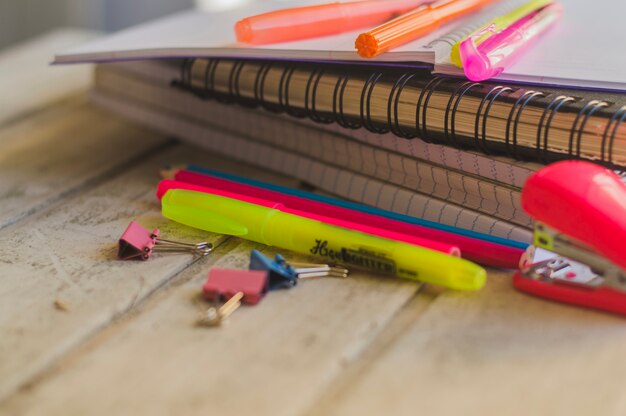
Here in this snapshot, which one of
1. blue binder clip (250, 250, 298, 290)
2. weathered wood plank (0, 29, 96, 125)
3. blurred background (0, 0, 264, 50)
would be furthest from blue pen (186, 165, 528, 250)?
blurred background (0, 0, 264, 50)

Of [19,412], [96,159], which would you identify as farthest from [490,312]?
[96,159]

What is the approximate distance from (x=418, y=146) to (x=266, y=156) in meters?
0.19

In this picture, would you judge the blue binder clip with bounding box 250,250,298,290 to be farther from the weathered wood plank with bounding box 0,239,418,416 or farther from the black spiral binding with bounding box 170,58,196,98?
the black spiral binding with bounding box 170,58,196,98

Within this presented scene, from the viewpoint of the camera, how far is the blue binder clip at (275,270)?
60 centimetres

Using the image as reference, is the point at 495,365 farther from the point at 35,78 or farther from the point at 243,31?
the point at 35,78

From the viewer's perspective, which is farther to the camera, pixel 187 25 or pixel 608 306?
pixel 187 25

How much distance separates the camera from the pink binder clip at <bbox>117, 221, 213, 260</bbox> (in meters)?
0.65

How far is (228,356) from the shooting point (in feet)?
1.73

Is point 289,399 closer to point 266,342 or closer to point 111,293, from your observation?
point 266,342

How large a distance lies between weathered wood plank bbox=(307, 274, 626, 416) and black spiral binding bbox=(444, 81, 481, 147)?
0.50 feet

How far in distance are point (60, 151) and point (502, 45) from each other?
0.51m

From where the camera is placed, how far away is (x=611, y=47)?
77cm

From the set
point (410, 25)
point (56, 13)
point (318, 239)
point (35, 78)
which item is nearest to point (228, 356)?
point (318, 239)

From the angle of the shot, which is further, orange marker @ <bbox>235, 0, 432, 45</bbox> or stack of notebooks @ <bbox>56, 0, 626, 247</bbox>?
orange marker @ <bbox>235, 0, 432, 45</bbox>
